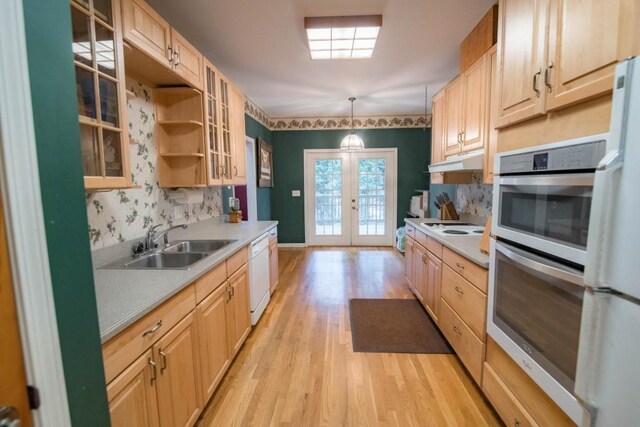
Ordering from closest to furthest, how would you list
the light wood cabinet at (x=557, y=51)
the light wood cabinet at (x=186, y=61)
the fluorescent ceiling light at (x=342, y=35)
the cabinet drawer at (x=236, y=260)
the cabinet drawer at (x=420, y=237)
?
Result: the light wood cabinet at (x=557, y=51), the light wood cabinet at (x=186, y=61), the cabinet drawer at (x=236, y=260), the fluorescent ceiling light at (x=342, y=35), the cabinet drawer at (x=420, y=237)

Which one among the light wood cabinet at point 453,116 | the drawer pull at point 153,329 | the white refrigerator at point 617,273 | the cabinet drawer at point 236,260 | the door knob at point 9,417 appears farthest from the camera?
the light wood cabinet at point 453,116

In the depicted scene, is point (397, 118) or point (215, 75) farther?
point (397, 118)

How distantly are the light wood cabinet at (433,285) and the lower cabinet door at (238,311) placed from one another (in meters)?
1.63

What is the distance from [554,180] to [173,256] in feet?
7.33

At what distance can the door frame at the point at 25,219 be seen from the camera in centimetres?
56

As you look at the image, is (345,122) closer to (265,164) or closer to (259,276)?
(265,164)

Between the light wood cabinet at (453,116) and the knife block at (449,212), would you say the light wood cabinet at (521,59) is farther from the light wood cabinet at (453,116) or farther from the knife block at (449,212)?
the knife block at (449,212)

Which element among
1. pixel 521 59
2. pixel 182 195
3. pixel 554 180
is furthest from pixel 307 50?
pixel 554 180

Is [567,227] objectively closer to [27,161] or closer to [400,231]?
[27,161]

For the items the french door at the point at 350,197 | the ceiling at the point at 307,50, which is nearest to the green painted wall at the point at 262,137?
the ceiling at the point at 307,50

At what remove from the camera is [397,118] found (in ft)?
18.2

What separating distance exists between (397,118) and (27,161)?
5.67 metres

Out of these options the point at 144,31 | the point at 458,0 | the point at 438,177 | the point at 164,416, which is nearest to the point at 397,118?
the point at 438,177

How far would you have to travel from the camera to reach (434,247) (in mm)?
2580
